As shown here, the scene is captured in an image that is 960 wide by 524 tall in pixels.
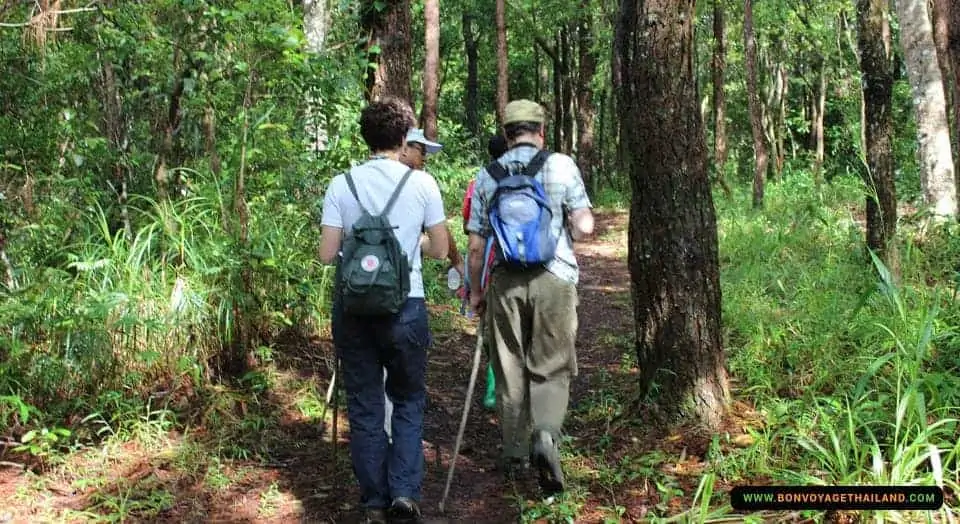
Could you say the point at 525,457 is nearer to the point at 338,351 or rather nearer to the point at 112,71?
the point at 338,351

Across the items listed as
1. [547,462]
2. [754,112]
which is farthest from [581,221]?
[754,112]

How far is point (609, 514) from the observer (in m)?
3.66

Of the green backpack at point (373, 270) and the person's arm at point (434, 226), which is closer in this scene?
the green backpack at point (373, 270)

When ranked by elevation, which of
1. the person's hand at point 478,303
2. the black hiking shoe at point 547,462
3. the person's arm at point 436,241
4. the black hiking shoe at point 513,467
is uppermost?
the person's arm at point 436,241

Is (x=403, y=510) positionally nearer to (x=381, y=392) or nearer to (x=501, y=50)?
(x=381, y=392)

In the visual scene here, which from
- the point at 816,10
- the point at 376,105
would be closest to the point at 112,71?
the point at 376,105

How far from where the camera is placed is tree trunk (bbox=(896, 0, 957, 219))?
26.2 feet

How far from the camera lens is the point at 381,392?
3.78 m

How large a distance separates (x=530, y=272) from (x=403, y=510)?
4.54ft

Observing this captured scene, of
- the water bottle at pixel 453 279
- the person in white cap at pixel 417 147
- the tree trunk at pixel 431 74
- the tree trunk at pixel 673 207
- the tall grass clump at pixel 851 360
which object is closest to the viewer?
the tall grass clump at pixel 851 360

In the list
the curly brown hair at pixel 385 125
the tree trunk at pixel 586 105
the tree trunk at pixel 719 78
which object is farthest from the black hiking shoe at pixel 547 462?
the tree trunk at pixel 586 105

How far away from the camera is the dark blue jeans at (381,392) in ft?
11.9

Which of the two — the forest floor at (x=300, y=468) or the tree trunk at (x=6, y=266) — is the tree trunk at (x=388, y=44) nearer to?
the forest floor at (x=300, y=468)

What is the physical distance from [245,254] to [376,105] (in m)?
2.09
